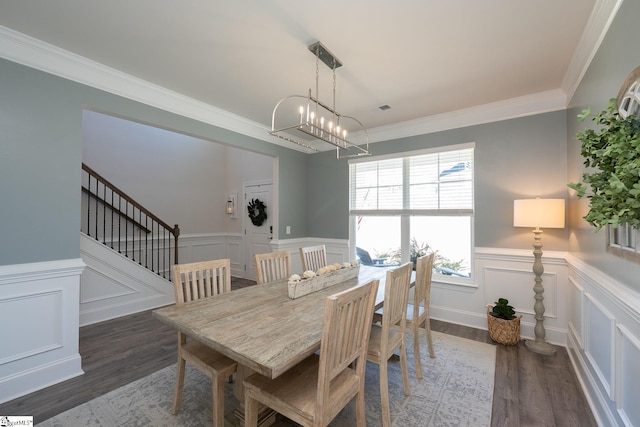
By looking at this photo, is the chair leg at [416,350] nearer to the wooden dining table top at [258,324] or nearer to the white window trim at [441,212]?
the wooden dining table top at [258,324]

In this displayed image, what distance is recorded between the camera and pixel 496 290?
3229 mm

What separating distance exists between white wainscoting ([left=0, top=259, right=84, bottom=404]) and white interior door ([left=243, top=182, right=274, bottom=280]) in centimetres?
328

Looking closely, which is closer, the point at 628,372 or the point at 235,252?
the point at 628,372

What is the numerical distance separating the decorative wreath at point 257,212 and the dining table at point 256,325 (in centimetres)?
353

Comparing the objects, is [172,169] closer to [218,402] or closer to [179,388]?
[179,388]

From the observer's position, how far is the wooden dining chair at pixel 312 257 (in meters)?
3.02

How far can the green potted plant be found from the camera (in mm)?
2854

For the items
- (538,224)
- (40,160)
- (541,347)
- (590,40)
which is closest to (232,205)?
(40,160)

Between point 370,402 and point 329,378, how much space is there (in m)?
1.03

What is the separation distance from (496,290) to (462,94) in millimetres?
2258

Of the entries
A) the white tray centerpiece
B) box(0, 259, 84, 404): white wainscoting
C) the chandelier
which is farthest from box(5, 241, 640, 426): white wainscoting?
the chandelier

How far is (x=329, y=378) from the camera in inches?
49.9

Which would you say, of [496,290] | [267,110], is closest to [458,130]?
[496,290]

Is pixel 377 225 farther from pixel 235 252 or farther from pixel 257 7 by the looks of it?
pixel 235 252
